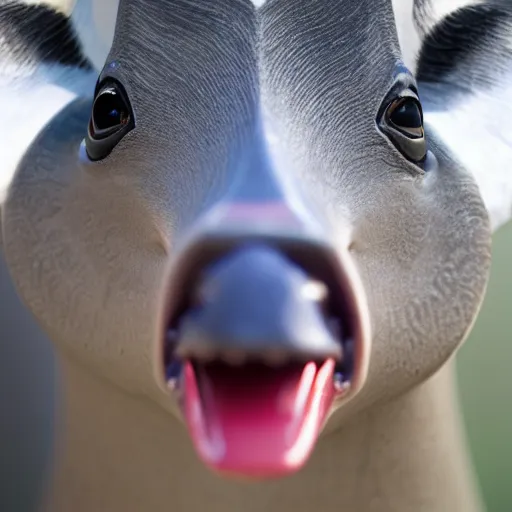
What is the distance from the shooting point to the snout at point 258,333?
25 centimetres

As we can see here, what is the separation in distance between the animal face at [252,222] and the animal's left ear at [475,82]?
1.8 inches

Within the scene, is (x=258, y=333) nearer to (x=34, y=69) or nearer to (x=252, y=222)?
(x=252, y=222)

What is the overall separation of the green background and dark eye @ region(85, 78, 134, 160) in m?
0.60

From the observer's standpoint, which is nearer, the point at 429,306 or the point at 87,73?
the point at 429,306

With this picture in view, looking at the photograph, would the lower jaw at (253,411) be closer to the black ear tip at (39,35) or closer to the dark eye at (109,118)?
the dark eye at (109,118)

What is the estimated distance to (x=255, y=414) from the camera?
267 millimetres

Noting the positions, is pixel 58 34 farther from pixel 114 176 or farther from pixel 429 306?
pixel 429 306

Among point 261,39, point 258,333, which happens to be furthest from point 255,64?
point 258,333

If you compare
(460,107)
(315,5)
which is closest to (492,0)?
(460,107)

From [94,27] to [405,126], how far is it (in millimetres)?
191

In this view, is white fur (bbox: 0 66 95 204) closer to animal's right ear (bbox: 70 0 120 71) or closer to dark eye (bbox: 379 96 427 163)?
animal's right ear (bbox: 70 0 120 71)

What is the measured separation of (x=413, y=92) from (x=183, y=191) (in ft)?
0.39

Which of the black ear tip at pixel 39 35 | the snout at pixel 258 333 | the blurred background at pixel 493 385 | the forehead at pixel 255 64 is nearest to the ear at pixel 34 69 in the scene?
the black ear tip at pixel 39 35

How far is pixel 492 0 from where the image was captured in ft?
1.59
